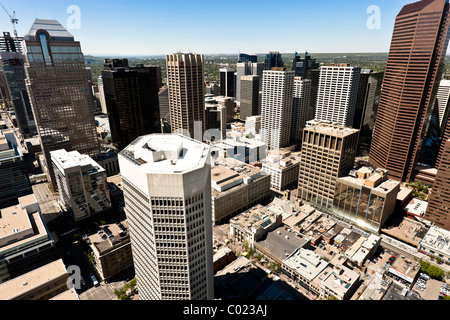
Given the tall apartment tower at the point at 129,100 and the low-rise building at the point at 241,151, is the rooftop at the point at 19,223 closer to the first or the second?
the tall apartment tower at the point at 129,100

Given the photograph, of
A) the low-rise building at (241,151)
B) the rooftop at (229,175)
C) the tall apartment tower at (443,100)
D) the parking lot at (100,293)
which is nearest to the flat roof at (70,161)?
the parking lot at (100,293)

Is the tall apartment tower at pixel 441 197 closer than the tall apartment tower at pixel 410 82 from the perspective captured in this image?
Yes

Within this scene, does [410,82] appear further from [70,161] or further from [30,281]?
[30,281]

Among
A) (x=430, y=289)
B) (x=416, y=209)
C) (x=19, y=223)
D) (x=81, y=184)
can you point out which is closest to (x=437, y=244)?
(x=430, y=289)
